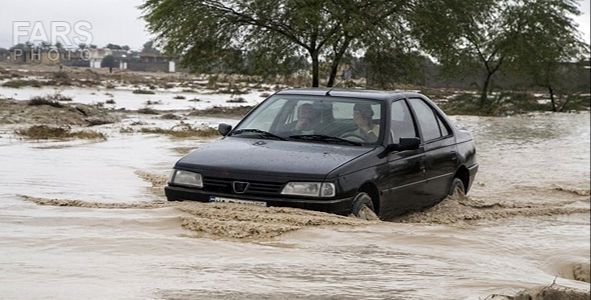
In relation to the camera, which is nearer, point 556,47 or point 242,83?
point 242,83

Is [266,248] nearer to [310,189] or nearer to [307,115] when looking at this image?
[310,189]

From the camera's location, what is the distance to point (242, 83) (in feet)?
113

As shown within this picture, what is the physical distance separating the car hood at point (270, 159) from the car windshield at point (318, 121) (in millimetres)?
189

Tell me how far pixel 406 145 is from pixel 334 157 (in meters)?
0.92

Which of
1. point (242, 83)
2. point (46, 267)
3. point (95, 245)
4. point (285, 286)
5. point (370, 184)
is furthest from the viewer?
point (242, 83)

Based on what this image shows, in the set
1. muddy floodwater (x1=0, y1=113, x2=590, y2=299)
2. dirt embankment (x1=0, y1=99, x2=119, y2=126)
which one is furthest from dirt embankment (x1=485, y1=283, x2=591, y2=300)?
dirt embankment (x1=0, y1=99, x2=119, y2=126)

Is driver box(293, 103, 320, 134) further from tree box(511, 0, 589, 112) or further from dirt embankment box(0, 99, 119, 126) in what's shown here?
tree box(511, 0, 589, 112)

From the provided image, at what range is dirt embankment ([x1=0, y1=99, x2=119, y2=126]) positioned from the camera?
21.9 m

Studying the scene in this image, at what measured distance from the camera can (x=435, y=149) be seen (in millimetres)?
8523

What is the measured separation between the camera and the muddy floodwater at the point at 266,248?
4699mm

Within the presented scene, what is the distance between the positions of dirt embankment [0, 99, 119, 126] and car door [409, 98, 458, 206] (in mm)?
14464

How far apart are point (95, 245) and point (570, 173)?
374 inches

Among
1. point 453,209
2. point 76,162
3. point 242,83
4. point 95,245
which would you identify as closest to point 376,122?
point 453,209

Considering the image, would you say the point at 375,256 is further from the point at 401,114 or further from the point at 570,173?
the point at 570,173
